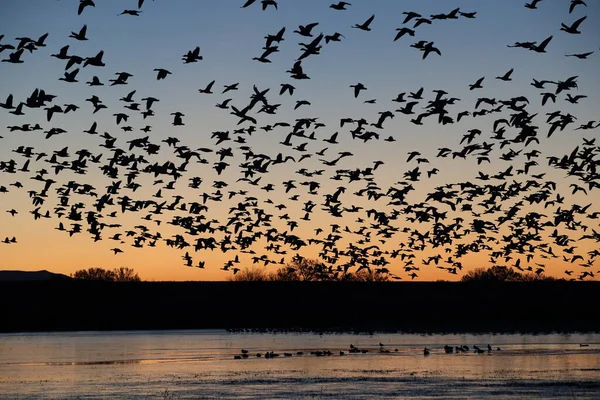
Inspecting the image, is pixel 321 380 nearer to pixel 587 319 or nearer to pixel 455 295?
pixel 587 319

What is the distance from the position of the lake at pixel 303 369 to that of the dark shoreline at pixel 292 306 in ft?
114

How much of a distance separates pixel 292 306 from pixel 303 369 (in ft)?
258

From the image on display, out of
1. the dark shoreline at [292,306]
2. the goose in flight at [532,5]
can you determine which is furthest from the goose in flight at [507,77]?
the dark shoreline at [292,306]

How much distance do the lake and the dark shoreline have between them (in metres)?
34.7

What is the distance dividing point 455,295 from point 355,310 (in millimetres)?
13857

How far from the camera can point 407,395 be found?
41469mm

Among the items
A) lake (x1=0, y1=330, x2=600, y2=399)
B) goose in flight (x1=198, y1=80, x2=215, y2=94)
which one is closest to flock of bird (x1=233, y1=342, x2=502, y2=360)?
lake (x1=0, y1=330, x2=600, y2=399)

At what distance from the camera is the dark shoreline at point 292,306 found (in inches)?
4690

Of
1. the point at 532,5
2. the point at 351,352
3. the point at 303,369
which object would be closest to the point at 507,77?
the point at 532,5

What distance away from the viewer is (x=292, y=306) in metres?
133

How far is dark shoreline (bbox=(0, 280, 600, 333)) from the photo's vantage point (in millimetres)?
119125

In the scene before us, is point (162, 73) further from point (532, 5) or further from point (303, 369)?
point (303, 369)

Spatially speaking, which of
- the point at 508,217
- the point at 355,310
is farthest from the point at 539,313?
the point at 508,217

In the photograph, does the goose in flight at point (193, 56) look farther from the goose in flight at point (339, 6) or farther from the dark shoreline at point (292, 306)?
the dark shoreline at point (292, 306)
